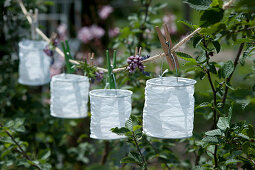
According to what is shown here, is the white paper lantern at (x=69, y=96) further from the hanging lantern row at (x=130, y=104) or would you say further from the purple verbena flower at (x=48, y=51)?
the purple verbena flower at (x=48, y=51)

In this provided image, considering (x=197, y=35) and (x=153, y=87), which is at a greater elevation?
(x=197, y=35)

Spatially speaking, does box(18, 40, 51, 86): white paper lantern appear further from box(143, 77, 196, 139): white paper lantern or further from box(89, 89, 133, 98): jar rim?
box(143, 77, 196, 139): white paper lantern

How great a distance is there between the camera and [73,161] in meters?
2.46

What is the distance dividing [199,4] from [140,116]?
2.21 feet

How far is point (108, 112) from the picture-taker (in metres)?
1.21

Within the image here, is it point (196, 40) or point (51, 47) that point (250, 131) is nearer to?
point (196, 40)

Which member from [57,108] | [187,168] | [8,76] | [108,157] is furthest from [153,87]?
[8,76]

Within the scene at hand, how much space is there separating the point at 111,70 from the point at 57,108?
0.33 m

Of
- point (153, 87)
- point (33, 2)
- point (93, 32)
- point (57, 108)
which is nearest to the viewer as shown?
point (153, 87)

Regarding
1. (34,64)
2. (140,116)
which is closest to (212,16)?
(140,116)

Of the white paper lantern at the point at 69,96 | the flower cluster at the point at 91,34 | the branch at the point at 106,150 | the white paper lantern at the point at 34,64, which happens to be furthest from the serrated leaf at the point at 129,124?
the flower cluster at the point at 91,34

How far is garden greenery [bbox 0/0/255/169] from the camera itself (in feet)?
3.66

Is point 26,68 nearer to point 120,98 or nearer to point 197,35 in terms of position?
point 120,98

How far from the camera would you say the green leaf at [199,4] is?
95 cm
